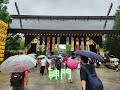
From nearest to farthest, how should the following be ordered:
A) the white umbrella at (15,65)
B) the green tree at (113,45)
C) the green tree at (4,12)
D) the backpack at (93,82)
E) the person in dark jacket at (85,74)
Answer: the backpack at (93,82), the person in dark jacket at (85,74), the white umbrella at (15,65), the green tree at (4,12), the green tree at (113,45)

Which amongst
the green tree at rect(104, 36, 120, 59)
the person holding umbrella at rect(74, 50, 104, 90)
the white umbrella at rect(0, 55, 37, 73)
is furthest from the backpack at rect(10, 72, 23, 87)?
the green tree at rect(104, 36, 120, 59)

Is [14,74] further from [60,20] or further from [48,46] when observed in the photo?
[60,20]

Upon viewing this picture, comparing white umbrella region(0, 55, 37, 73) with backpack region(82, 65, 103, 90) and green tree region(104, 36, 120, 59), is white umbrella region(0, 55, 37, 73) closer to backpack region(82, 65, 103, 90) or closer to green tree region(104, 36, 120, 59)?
backpack region(82, 65, 103, 90)

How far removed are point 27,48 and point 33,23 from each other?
19.4 ft

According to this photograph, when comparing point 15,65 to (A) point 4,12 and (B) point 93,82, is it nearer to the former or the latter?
(B) point 93,82

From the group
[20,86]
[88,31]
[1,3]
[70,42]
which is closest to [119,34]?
[88,31]

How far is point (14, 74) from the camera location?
8.96 metres

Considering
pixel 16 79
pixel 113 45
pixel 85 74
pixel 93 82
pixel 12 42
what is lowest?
pixel 16 79

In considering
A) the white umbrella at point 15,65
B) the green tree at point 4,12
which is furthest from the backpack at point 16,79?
the green tree at point 4,12

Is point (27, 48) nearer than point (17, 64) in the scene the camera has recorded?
No

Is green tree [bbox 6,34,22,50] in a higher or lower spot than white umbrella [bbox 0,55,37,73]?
higher

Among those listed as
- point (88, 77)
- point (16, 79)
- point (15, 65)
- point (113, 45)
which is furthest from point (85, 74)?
point (113, 45)

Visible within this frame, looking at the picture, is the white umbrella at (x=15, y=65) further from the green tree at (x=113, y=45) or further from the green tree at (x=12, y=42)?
the green tree at (x=113, y=45)

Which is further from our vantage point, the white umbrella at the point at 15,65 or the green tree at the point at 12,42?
the green tree at the point at 12,42
